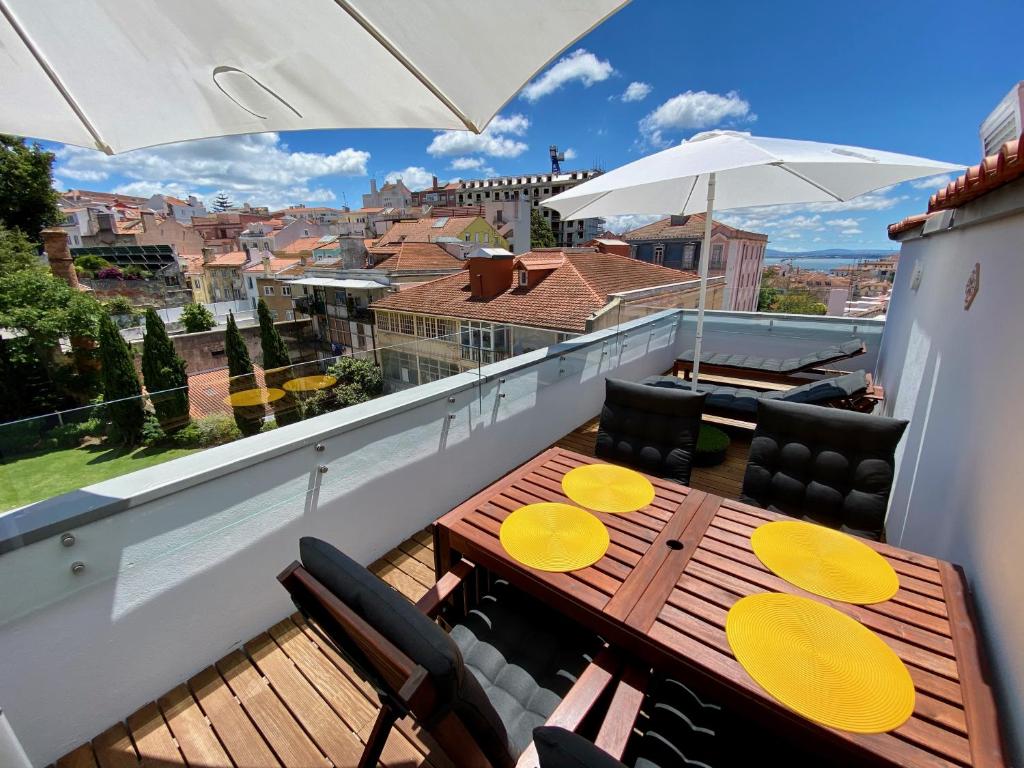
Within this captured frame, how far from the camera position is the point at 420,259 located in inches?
885

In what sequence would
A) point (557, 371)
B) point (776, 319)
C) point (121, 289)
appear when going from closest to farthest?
point (557, 371) → point (776, 319) → point (121, 289)

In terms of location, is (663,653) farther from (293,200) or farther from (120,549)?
(293,200)

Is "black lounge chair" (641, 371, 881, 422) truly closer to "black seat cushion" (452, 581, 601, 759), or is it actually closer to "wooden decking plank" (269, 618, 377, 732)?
"black seat cushion" (452, 581, 601, 759)

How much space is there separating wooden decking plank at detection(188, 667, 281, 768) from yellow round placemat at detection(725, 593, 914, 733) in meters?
1.73

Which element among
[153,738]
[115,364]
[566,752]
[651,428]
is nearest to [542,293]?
[115,364]

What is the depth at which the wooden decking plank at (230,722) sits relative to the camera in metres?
1.59

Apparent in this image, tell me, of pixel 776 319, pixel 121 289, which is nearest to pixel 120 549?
pixel 776 319

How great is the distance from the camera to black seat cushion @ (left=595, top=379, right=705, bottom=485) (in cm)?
258

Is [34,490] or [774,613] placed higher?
[34,490]

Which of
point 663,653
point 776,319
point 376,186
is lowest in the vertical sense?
point 663,653

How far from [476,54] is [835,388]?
3583mm

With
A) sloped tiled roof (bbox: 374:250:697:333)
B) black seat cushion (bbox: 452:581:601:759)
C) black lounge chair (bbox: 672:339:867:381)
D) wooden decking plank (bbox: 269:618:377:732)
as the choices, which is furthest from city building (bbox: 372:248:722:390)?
wooden decking plank (bbox: 269:618:377:732)

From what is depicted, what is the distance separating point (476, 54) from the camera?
1366mm

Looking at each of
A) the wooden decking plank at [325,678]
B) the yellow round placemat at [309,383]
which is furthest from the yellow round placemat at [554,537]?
the yellow round placemat at [309,383]
